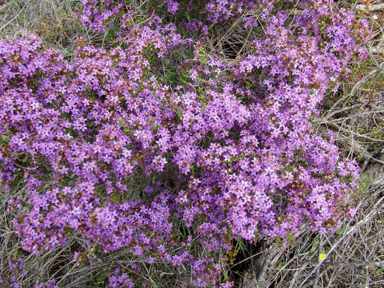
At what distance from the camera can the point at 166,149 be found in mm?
3465

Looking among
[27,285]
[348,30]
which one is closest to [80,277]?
[27,285]

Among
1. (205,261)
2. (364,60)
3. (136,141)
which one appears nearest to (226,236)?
(205,261)

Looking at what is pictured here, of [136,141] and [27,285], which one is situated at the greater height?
[136,141]

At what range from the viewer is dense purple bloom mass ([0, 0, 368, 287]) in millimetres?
3305

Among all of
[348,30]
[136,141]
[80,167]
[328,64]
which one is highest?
[348,30]

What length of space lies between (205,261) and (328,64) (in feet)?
10.6

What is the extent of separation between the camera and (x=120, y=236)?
3432 mm

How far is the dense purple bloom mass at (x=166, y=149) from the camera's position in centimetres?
330

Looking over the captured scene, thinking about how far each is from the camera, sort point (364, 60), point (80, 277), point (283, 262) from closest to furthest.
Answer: point (80, 277)
point (283, 262)
point (364, 60)

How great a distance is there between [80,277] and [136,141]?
1.90 metres

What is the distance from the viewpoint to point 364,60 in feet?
16.7

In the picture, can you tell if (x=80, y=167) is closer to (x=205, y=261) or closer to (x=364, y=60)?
(x=205, y=261)

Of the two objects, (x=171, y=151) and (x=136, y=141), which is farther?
(x=171, y=151)

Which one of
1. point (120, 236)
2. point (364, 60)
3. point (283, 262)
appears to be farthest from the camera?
point (364, 60)
